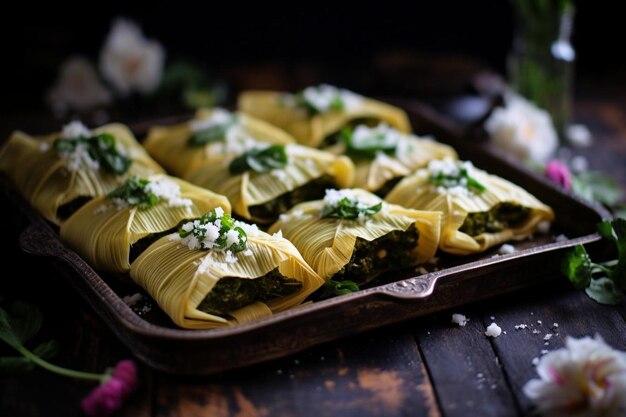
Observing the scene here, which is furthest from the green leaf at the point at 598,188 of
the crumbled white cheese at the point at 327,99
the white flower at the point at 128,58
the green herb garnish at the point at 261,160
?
the white flower at the point at 128,58

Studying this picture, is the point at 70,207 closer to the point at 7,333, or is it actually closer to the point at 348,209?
the point at 7,333

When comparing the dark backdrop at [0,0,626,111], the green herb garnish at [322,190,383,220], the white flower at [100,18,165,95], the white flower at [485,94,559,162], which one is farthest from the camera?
the dark backdrop at [0,0,626,111]

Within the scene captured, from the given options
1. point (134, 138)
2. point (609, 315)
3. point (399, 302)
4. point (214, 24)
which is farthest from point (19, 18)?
point (609, 315)

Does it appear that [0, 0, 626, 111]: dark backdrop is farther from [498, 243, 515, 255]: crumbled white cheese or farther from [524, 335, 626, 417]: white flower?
[524, 335, 626, 417]: white flower

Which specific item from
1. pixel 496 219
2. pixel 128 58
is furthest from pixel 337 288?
pixel 128 58

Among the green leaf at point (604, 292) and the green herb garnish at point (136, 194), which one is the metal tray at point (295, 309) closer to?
the green leaf at point (604, 292)

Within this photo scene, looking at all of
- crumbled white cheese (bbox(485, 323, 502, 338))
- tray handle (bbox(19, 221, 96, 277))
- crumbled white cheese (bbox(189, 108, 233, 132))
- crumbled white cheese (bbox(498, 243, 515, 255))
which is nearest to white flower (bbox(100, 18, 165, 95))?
crumbled white cheese (bbox(189, 108, 233, 132))

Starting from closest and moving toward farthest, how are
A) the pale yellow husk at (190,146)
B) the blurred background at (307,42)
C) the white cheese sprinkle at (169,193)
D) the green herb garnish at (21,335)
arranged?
the green herb garnish at (21,335)
the white cheese sprinkle at (169,193)
the pale yellow husk at (190,146)
the blurred background at (307,42)
